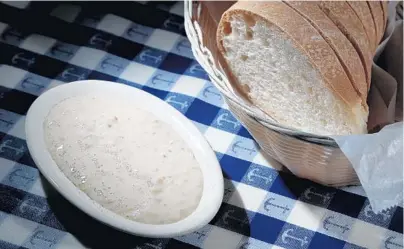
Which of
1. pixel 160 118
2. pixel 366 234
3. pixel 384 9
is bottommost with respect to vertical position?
pixel 366 234

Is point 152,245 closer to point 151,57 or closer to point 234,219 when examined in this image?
point 234,219

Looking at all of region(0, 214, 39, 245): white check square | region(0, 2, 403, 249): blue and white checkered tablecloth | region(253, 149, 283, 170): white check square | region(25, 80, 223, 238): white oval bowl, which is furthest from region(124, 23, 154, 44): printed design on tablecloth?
region(0, 214, 39, 245): white check square

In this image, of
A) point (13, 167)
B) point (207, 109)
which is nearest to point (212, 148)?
point (207, 109)

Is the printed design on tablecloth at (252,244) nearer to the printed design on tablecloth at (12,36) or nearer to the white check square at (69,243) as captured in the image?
the white check square at (69,243)

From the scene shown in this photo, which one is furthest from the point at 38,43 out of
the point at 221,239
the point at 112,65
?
the point at 221,239

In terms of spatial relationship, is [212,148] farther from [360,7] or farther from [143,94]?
[360,7]

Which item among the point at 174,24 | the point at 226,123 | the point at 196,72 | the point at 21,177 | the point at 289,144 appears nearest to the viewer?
the point at 289,144
